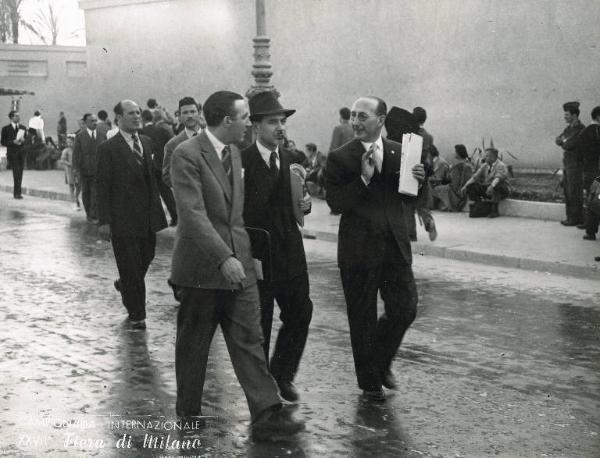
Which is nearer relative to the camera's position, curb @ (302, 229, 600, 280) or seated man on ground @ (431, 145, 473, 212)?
curb @ (302, 229, 600, 280)

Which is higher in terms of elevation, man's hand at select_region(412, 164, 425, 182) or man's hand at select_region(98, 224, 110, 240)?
man's hand at select_region(412, 164, 425, 182)

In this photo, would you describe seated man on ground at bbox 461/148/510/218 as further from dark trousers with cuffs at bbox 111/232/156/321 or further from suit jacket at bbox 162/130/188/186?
dark trousers with cuffs at bbox 111/232/156/321

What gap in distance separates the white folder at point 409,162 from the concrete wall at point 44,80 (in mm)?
40056

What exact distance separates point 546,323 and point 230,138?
4.14m

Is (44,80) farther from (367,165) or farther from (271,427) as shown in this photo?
(271,427)

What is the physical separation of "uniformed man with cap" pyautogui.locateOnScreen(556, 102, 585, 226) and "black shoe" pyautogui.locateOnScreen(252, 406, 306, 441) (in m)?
10.3

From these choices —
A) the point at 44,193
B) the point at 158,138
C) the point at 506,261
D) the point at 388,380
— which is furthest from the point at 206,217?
the point at 44,193

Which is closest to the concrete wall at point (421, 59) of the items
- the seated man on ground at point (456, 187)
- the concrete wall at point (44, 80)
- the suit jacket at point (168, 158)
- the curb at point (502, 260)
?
the seated man on ground at point (456, 187)

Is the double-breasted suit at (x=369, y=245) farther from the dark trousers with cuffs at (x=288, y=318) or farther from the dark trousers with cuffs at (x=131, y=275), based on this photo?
the dark trousers with cuffs at (x=131, y=275)

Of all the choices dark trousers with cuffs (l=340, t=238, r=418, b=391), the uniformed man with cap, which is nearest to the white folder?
dark trousers with cuffs (l=340, t=238, r=418, b=391)

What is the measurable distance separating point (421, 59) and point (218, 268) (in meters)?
15.9

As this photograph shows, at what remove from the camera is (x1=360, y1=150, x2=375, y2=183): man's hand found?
6.48 meters

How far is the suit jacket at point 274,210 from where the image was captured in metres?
6.44

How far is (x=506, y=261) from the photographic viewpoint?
12602mm
